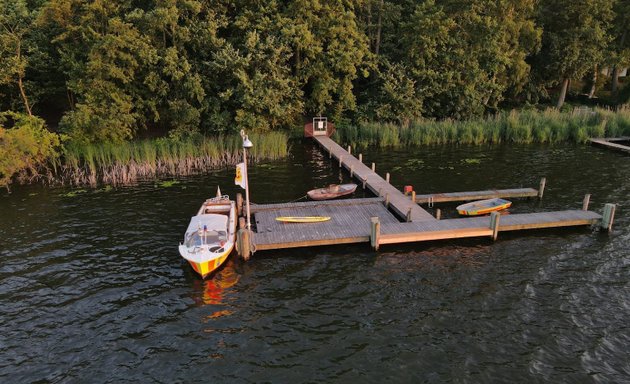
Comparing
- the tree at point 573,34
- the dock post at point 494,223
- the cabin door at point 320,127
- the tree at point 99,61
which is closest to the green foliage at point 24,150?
the tree at point 99,61

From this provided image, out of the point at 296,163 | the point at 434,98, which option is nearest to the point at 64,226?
the point at 296,163

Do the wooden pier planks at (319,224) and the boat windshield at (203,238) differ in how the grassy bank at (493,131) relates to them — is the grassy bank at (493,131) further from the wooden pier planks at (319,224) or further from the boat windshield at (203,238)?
the boat windshield at (203,238)

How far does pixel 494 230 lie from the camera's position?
24.8 meters

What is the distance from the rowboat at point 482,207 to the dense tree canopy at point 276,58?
25.0 metres

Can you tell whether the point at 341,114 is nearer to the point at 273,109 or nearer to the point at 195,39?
the point at 273,109

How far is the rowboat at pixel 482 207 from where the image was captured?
2847cm

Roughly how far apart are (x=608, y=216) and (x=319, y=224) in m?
16.5

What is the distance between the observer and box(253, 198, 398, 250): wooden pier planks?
2388cm

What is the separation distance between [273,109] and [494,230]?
2877cm

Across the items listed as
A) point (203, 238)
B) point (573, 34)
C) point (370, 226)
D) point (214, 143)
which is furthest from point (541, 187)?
point (573, 34)

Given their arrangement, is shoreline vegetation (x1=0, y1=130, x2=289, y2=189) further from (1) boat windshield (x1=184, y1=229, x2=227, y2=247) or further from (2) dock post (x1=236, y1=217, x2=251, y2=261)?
(2) dock post (x1=236, y1=217, x2=251, y2=261)

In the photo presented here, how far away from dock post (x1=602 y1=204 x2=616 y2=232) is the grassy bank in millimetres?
24444

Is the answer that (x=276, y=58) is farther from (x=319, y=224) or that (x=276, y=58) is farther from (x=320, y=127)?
(x=319, y=224)

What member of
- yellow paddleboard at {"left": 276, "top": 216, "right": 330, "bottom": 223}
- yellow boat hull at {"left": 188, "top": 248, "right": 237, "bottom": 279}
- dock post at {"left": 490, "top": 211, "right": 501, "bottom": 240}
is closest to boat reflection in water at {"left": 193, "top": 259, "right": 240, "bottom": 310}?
yellow boat hull at {"left": 188, "top": 248, "right": 237, "bottom": 279}
